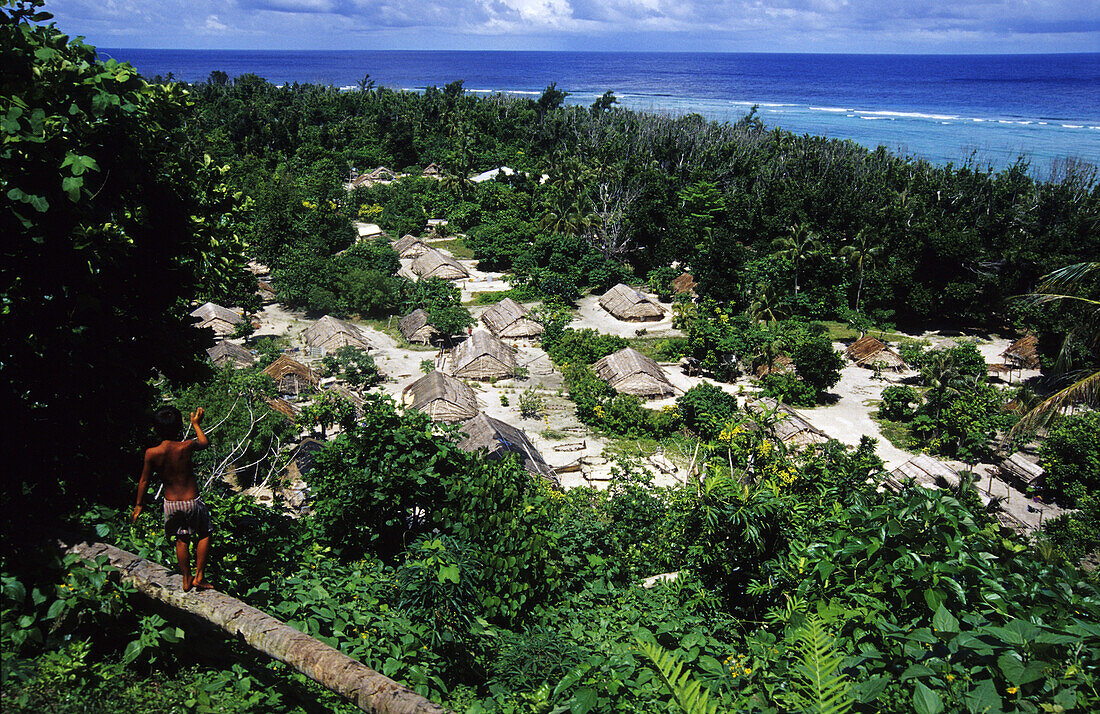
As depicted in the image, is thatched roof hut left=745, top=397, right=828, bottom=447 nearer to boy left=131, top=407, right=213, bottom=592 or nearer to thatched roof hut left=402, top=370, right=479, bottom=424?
thatched roof hut left=402, top=370, right=479, bottom=424

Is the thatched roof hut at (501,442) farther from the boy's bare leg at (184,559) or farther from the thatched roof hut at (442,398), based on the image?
the boy's bare leg at (184,559)

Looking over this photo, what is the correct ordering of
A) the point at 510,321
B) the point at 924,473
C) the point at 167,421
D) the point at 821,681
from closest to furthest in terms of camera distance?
1. the point at 821,681
2. the point at 167,421
3. the point at 924,473
4. the point at 510,321

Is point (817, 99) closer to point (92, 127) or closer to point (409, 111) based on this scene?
point (409, 111)

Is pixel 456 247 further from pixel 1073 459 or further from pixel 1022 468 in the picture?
pixel 1073 459

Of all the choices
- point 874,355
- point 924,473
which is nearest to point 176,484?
point 924,473

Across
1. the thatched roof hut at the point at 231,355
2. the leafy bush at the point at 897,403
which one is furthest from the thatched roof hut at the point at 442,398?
the leafy bush at the point at 897,403

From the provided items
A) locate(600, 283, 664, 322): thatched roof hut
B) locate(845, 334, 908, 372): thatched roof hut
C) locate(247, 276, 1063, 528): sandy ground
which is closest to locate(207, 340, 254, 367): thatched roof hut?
locate(247, 276, 1063, 528): sandy ground

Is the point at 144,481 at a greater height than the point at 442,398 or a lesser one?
greater
